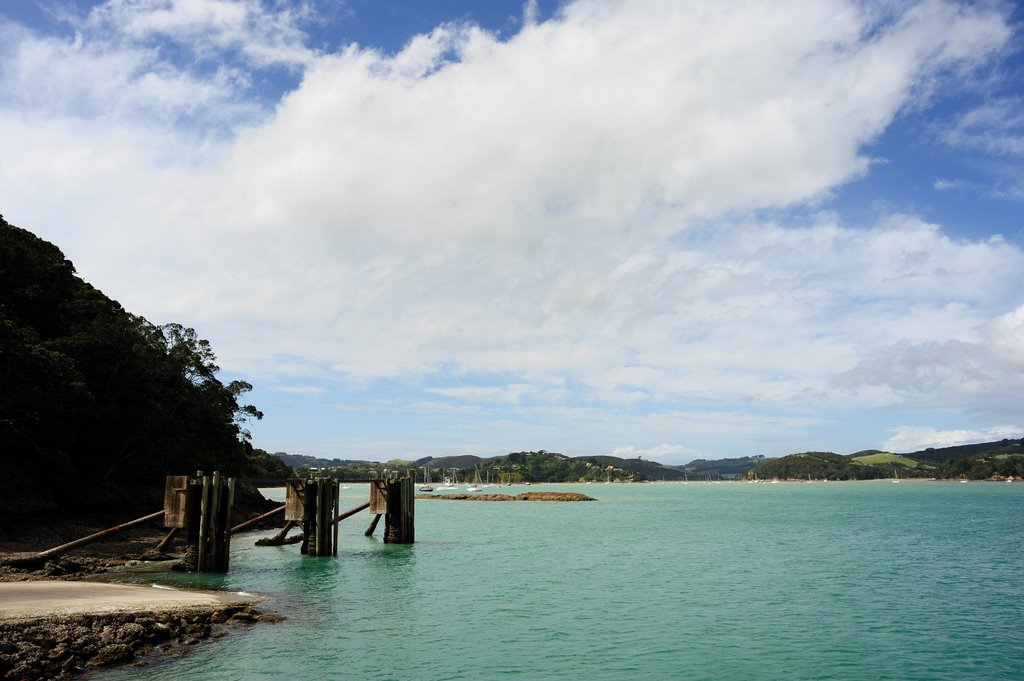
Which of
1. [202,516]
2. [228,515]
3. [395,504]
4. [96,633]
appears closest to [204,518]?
[202,516]

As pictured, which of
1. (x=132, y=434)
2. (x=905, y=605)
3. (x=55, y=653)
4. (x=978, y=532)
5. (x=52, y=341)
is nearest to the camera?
(x=55, y=653)

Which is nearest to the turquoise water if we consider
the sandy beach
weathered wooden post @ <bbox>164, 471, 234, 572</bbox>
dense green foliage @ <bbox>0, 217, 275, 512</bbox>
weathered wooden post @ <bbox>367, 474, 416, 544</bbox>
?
weathered wooden post @ <bbox>164, 471, 234, 572</bbox>

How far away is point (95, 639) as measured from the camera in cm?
1742

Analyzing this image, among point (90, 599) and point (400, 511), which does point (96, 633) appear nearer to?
point (90, 599)

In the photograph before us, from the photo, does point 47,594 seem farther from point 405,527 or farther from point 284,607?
point 405,527

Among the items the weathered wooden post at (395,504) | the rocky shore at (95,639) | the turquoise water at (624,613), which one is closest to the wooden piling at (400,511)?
the weathered wooden post at (395,504)

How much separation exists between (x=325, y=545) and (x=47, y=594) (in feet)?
55.0

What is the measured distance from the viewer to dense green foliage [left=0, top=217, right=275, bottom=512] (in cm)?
3662

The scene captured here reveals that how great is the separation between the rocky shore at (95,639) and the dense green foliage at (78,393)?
864 inches

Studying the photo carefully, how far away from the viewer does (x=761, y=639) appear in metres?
21.4

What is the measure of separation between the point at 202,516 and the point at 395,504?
1462 cm

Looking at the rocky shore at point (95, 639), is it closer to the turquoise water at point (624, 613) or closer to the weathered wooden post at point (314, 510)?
the turquoise water at point (624, 613)

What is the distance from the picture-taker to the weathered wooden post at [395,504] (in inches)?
1678

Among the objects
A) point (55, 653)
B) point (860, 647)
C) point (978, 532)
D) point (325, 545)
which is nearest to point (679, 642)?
point (860, 647)
